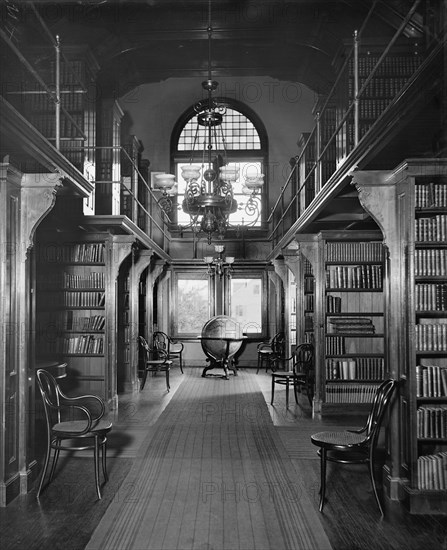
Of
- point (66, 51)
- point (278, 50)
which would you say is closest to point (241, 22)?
point (278, 50)

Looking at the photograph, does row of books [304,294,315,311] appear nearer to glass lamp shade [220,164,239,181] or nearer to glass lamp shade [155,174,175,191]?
glass lamp shade [220,164,239,181]

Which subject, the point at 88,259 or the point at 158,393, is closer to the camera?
the point at 88,259

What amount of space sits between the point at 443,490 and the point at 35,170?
5105 millimetres

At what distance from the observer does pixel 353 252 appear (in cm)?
798

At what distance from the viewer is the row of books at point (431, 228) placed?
4543mm

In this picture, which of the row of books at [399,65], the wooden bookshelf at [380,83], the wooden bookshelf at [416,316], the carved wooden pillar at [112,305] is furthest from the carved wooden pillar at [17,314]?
the row of books at [399,65]

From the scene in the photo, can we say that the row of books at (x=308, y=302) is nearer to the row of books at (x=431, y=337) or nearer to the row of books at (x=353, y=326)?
the row of books at (x=353, y=326)

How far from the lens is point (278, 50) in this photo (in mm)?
10602

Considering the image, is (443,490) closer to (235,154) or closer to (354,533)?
(354,533)

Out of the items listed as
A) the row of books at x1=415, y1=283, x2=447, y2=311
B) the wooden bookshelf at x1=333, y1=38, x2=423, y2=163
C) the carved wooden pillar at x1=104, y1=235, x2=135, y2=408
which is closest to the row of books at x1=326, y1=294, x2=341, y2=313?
the wooden bookshelf at x1=333, y1=38, x2=423, y2=163

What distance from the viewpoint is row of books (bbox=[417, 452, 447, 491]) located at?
429 centimetres

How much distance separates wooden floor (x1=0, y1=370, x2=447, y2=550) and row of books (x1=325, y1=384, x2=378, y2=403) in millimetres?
1394

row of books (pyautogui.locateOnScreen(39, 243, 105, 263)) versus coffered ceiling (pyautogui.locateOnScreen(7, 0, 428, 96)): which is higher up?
coffered ceiling (pyautogui.locateOnScreen(7, 0, 428, 96))

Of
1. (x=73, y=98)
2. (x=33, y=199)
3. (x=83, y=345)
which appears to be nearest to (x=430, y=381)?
(x=33, y=199)
